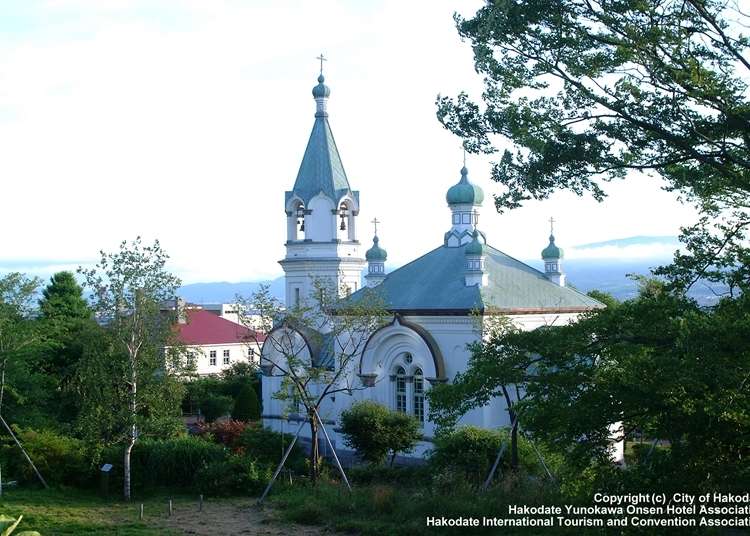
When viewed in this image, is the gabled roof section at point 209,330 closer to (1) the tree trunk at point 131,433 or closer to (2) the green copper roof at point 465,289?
(2) the green copper roof at point 465,289

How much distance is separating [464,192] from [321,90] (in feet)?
24.4

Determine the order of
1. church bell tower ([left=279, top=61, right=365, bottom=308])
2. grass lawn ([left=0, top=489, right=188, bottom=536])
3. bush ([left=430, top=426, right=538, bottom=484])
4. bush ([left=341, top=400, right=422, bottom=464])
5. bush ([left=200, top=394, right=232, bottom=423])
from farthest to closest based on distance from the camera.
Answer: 1. bush ([left=200, top=394, right=232, bottom=423])
2. church bell tower ([left=279, top=61, right=365, bottom=308])
3. bush ([left=341, top=400, right=422, bottom=464])
4. bush ([left=430, top=426, right=538, bottom=484])
5. grass lawn ([left=0, top=489, right=188, bottom=536])

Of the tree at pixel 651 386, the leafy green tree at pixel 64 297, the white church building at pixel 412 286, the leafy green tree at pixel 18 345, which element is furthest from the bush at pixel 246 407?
the tree at pixel 651 386

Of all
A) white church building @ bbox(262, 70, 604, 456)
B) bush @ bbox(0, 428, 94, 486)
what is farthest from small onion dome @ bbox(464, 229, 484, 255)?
bush @ bbox(0, 428, 94, 486)

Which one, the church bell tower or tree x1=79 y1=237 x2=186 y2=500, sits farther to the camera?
the church bell tower

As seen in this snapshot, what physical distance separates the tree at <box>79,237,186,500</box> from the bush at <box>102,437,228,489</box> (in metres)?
1.25

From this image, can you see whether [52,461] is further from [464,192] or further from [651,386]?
[651,386]

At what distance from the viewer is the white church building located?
27.4m

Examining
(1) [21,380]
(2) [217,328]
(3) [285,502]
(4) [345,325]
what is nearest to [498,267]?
(4) [345,325]

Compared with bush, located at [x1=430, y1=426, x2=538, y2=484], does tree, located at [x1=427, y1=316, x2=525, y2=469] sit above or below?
above

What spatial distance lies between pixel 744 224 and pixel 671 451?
3.62 meters

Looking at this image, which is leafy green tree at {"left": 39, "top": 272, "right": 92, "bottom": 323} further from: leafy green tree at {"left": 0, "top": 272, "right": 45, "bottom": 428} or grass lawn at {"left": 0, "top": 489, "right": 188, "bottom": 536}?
grass lawn at {"left": 0, "top": 489, "right": 188, "bottom": 536}

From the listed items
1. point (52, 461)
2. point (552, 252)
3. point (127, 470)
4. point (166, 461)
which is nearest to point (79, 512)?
point (127, 470)

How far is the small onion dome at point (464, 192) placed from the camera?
31.5 metres
